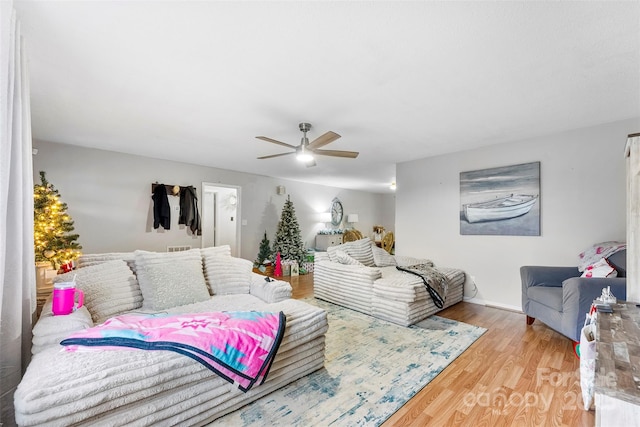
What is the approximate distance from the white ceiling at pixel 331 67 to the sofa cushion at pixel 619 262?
141 cm

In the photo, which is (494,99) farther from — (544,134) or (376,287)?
(376,287)

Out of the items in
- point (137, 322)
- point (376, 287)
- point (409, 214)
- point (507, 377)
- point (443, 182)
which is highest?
point (443, 182)

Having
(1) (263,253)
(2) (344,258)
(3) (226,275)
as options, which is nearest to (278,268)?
(1) (263,253)

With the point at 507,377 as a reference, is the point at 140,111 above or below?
above

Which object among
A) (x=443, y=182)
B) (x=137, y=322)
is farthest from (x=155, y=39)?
(x=443, y=182)

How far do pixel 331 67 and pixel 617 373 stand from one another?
209cm

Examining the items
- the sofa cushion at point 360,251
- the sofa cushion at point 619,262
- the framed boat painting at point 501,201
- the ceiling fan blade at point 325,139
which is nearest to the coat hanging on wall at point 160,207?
the sofa cushion at point 360,251

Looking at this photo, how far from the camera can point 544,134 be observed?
132 inches

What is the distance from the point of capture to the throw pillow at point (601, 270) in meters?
2.39

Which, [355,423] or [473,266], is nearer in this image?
[355,423]

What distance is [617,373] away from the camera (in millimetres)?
867

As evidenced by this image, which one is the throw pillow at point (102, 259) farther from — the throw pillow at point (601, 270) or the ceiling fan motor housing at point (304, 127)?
the throw pillow at point (601, 270)

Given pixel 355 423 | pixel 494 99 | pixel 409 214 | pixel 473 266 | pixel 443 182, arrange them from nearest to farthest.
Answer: pixel 355 423 → pixel 494 99 → pixel 473 266 → pixel 443 182 → pixel 409 214

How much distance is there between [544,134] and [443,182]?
1349 mm
